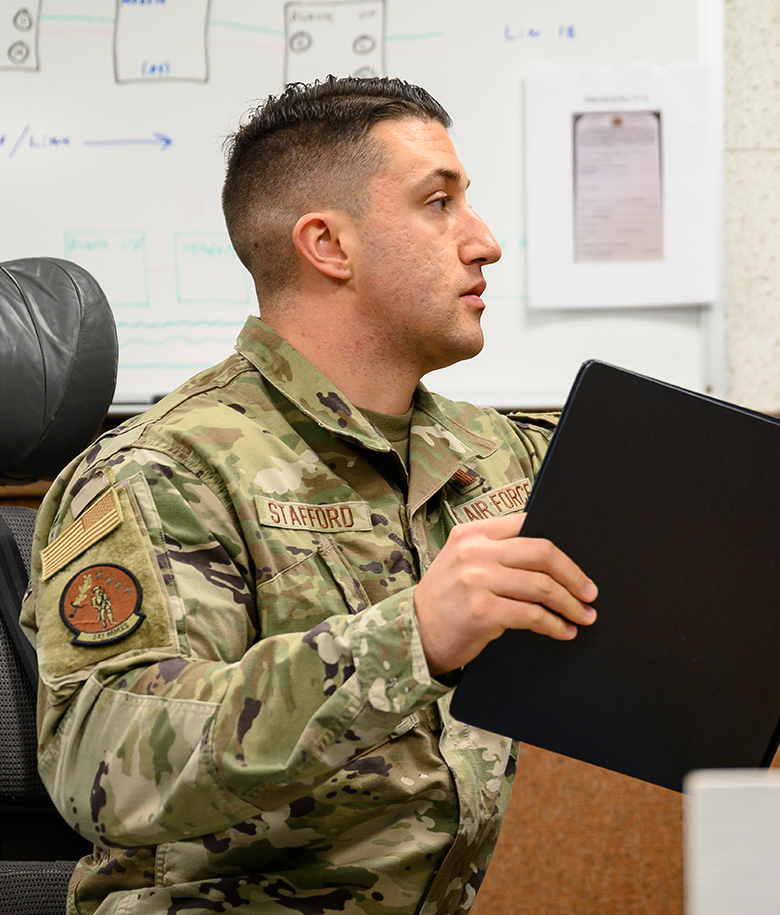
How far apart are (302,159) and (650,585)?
0.73 metres

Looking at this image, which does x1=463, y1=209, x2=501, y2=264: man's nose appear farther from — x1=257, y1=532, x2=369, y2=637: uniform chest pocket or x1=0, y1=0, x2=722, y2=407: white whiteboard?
x1=0, y1=0, x2=722, y2=407: white whiteboard

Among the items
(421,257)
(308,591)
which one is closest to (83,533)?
(308,591)

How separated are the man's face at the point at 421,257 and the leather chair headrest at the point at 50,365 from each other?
312 mm

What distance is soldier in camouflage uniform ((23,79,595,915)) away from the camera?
2.34ft

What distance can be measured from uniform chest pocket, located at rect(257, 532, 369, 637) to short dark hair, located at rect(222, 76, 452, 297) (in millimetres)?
392

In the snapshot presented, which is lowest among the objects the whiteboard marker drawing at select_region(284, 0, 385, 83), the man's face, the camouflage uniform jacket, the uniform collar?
the camouflage uniform jacket

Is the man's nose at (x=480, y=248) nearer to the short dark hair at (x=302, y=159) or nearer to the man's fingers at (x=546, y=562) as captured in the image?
the short dark hair at (x=302, y=159)

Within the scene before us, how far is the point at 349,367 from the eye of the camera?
114 cm

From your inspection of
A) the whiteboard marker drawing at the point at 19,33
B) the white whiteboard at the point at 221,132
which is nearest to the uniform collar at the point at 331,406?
the white whiteboard at the point at 221,132

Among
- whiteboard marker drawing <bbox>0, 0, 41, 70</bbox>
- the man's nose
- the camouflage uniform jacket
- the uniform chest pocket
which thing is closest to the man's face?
the man's nose

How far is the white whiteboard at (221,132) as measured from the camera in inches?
67.8

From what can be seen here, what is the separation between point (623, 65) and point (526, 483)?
92 cm

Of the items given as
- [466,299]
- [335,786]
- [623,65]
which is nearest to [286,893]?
[335,786]

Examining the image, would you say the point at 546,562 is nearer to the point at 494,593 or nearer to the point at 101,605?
the point at 494,593
